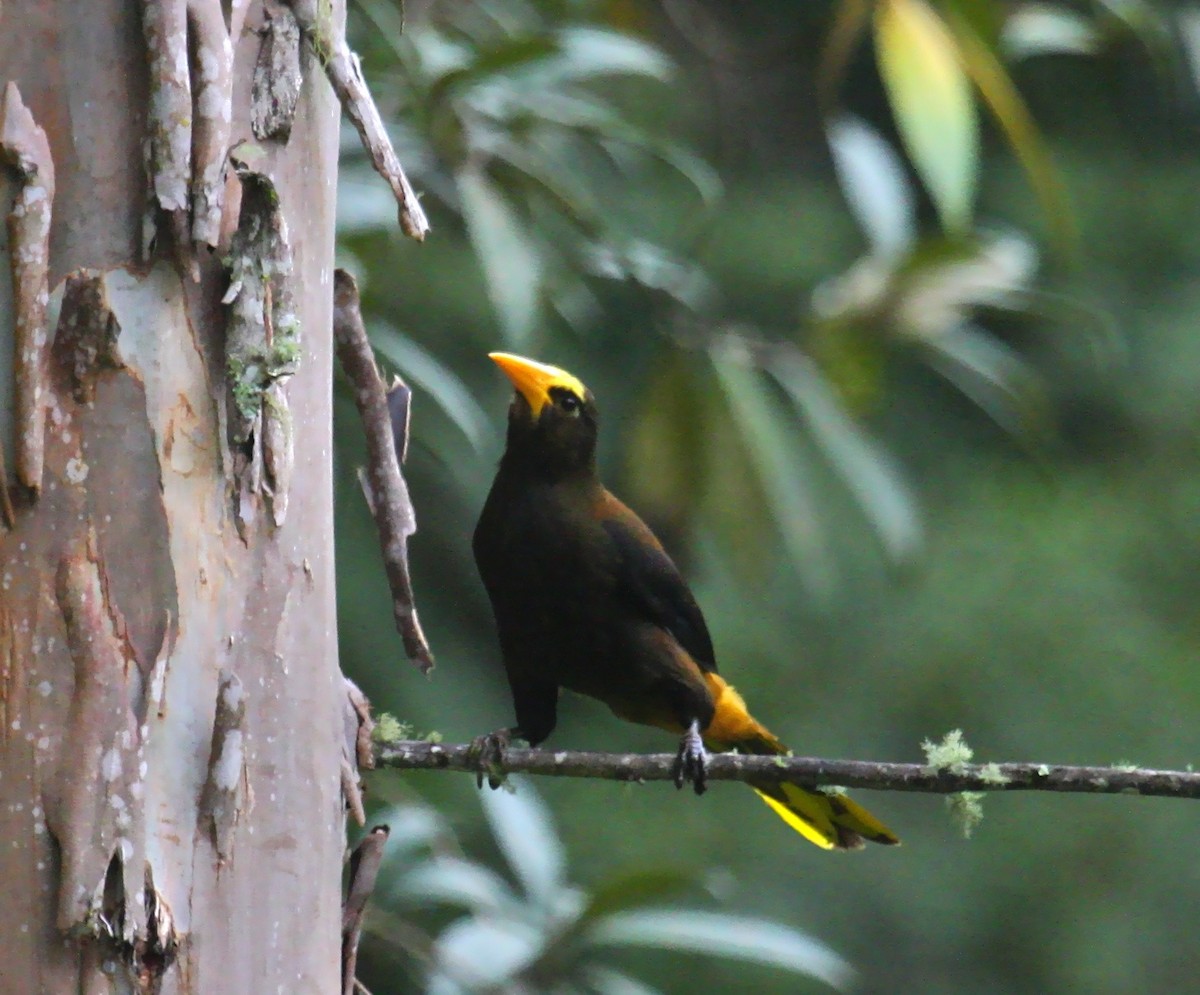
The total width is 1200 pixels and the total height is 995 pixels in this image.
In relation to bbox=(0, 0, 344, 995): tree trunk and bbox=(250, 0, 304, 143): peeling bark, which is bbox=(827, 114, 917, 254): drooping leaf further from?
bbox=(0, 0, 344, 995): tree trunk

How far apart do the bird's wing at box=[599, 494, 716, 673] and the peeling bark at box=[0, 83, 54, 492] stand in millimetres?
1858

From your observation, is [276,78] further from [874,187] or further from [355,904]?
[874,187]

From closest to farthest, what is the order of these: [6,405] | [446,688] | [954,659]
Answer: [6,405], [446,688], [954,659]

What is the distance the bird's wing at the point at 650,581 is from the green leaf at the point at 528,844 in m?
0.49

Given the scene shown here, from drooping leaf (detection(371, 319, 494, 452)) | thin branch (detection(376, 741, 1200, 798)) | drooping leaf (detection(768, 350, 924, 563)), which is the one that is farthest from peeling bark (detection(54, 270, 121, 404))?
drooping leaf (detection(768, 350, 924, 563))

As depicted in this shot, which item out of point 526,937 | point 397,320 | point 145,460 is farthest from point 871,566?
point 145,460

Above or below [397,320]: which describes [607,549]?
below

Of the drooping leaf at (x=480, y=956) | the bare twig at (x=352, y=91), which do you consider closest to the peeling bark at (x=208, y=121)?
the bare twig at (x=352, y=91)

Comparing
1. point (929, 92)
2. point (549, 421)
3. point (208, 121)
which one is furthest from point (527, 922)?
point (208, 121)

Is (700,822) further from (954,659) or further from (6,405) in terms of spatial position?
(6,405)

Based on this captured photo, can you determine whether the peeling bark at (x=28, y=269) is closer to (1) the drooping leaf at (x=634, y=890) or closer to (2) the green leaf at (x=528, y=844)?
(1) the drooping leaf at (x=634, y=890)

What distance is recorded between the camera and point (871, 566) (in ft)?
22.9

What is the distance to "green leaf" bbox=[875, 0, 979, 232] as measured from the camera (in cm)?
304

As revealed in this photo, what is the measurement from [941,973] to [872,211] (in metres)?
4.03
